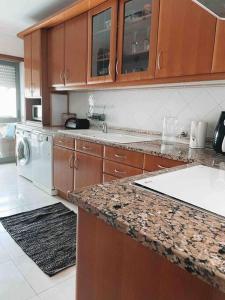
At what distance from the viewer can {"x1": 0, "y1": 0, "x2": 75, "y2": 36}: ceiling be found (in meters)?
2.89

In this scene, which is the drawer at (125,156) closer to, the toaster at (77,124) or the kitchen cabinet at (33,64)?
the toaster at (77,124)

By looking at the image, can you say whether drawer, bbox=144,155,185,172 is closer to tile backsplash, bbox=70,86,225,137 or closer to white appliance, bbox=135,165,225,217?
white appliance, bbox=135,165,225,217

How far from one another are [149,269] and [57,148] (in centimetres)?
249

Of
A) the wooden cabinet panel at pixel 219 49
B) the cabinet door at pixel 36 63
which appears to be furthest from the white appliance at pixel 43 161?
the wooden cabinet panel at pixel 219 49

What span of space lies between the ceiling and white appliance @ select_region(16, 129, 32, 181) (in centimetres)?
166

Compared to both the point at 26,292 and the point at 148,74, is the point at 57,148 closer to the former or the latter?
A: the point at 148,74

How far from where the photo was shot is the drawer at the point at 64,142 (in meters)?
2.70

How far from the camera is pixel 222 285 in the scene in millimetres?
418

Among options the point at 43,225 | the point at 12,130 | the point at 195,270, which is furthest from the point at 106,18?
the point at 12,130

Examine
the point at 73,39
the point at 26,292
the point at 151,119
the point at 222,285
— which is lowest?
the point at 26,292

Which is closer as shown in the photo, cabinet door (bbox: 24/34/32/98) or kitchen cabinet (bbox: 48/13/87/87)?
kitchen cabinet (bbox: 48/13/87/87)

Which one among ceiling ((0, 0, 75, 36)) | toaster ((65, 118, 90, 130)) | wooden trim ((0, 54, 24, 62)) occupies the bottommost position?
toaster ((65, 118, 90, 130))

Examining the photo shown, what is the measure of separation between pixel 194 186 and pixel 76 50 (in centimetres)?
253

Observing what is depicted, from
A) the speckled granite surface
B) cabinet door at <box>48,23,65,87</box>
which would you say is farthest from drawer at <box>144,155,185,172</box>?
cabinet door at <box>48,23,65,87</box>
